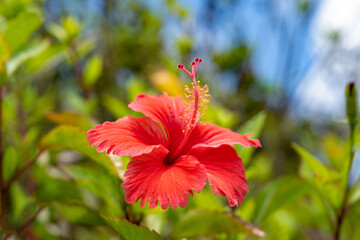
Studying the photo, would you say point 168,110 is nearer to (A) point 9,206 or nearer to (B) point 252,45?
(A) point 9,206

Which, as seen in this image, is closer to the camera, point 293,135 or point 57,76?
point 57,76

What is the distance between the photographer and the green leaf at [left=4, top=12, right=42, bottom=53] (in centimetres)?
88

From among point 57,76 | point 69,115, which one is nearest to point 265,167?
point 69,115

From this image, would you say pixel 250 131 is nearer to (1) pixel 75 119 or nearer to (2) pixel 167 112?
(2) pixel 167 112

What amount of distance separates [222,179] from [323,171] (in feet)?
1.52

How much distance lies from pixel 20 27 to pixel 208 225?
72 centimetres

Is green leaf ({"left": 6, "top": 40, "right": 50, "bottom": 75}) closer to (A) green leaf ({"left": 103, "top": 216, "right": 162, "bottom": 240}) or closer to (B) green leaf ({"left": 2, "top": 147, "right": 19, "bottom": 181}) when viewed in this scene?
(B) green leaf ({"left": 2, "top": 147, "right": 19, "bottom": 181})

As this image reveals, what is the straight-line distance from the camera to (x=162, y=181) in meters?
0.55

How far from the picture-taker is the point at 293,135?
16.0ft

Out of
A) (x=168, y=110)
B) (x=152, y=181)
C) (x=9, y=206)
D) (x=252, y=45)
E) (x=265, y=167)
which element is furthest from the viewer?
(x=252, y=45)

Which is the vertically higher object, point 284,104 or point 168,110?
point 168,110

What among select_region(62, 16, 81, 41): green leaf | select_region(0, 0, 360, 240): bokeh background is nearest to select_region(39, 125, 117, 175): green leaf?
select_region(0, 0, 360, 240): bokeh background

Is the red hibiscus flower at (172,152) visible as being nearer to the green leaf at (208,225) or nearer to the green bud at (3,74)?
the green leaf at (208,225)

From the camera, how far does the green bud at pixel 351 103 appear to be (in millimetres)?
765
